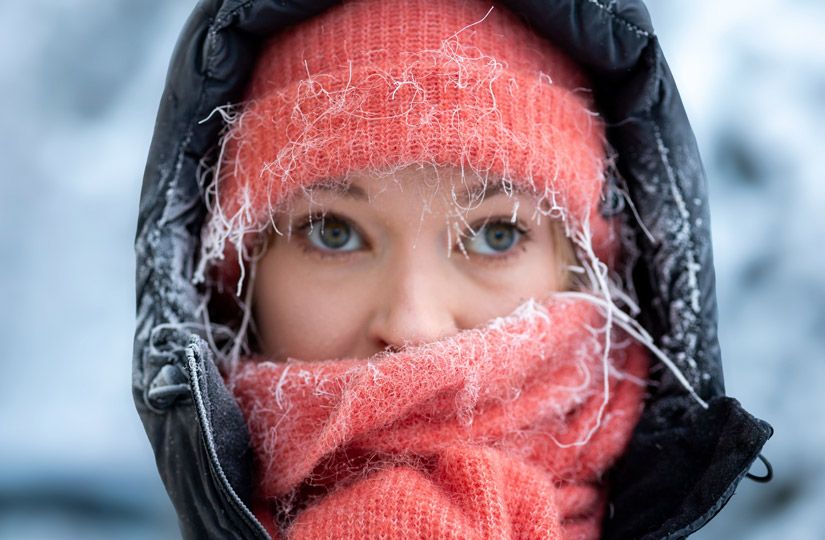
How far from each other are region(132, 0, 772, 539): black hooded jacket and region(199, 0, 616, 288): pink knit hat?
3 centimetres

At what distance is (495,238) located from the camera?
3.42ft

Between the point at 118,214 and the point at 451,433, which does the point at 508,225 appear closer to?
the point at 451,433

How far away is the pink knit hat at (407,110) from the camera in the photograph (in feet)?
3.10

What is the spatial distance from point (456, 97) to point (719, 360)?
47cm

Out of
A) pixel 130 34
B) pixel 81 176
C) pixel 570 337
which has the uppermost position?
pixel 130 34

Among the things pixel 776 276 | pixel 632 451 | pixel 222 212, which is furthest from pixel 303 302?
pixel 776 276

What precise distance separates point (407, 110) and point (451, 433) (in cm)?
36

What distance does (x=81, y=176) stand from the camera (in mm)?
1514

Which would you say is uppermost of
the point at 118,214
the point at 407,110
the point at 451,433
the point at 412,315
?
the point at 118,214

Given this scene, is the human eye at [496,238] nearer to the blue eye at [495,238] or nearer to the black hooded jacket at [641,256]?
the blue eye at [495,238]

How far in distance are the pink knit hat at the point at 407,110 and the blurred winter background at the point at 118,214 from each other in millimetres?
518

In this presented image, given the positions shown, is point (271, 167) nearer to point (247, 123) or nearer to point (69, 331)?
point (247, 123)

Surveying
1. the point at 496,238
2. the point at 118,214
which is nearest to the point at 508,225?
the point at 496,238

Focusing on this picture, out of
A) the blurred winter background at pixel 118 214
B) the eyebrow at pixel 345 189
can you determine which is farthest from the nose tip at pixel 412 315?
the blurred winter background at pixel 118 214
